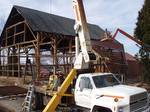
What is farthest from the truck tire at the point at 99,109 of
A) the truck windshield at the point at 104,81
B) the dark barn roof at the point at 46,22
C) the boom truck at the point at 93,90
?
the dark barn roof at the point at 46,22

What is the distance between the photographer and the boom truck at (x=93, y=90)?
421 inches

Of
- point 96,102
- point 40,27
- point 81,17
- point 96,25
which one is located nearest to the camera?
point 96,102

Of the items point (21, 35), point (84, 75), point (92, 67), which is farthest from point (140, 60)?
point (21, 35)

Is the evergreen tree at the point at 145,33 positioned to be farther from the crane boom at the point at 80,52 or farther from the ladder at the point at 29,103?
the ladder at the point at 29,103

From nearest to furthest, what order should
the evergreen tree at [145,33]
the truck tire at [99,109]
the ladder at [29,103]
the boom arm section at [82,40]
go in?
the truck tire at [99,109], the boom arm section at [82,40], the ladder at [29,103], the evergreen tree at [145,33]

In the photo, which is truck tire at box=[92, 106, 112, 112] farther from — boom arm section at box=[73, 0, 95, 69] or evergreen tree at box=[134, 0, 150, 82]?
evergreen tree at box=[134, 0, 150, 82]

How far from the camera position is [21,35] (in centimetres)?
3008

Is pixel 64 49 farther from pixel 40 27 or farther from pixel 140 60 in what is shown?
pixel 140 60

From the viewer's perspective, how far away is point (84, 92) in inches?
480

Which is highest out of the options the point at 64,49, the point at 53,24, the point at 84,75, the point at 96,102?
the point at 53,24

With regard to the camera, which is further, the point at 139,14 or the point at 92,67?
the point at 139,14

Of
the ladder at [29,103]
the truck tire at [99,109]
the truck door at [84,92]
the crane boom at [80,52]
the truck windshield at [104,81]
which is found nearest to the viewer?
the truck tire at [99,109]

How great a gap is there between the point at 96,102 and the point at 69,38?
1547 centimetres

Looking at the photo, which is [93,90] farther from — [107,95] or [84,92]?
[107,95]
